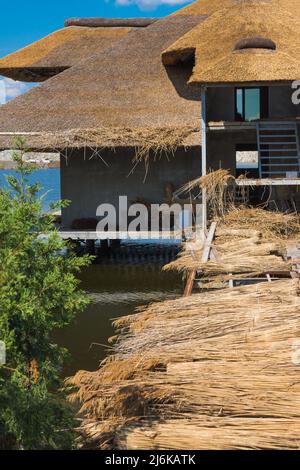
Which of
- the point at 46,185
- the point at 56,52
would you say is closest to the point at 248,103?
the point at 56,52

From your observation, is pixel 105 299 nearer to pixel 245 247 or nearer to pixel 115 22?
pixel 245 247

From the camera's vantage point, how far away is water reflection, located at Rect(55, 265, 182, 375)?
1328cm

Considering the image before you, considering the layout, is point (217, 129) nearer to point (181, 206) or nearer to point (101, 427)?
point (181, 206)

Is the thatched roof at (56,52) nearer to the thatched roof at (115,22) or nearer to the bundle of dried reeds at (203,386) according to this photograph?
the thatched roof at (115,22)

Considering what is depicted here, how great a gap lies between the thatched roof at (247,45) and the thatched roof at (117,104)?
4.04 ft

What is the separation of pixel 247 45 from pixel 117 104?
15.3ft

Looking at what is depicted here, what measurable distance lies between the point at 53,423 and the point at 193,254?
696 cm

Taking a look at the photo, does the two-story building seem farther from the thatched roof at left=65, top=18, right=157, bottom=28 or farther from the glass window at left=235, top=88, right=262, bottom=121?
the thatched roof at left=65, top=18, right=157, bottom=28

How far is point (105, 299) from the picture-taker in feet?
58.7

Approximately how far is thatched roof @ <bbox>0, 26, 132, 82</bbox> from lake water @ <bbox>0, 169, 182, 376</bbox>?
8195mm

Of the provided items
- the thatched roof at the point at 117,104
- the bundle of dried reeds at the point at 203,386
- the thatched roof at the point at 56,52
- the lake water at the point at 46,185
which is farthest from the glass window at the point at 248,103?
the bundle of dried reeds at the point at 203,386

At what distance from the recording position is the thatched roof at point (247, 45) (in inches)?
658

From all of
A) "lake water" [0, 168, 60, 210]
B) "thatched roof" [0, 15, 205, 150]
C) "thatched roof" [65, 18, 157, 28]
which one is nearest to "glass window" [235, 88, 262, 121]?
"thatched roof" [0, 15, 205, 150]

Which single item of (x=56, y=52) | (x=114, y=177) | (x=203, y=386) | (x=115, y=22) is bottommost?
(x=203, y=386)
